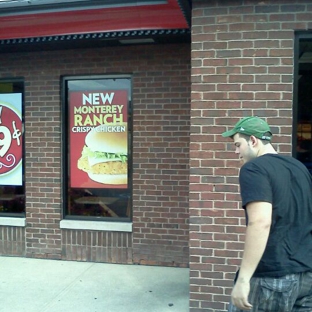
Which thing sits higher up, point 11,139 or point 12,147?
point 11,139

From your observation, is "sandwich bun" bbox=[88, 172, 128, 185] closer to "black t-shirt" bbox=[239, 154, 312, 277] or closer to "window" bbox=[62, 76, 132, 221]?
"window" bbox=[62, 76, 132, 221]

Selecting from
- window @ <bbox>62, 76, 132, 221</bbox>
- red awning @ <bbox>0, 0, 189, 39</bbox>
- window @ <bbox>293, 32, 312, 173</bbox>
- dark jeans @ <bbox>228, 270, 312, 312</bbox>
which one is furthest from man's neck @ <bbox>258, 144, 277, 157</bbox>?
window @ <bbox>62, 76, 132, 221</bbox>

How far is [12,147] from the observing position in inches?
257

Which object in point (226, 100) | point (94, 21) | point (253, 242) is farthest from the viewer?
point (94, 21)

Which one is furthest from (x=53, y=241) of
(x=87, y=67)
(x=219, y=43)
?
(x=219, y=43)

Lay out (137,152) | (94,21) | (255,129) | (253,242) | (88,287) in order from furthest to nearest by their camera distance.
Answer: (137,152)
(94,21)
(88,287)
(255,129)
(253,242)

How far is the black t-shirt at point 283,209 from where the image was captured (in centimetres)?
250

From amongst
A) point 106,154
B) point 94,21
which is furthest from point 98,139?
point 94,21

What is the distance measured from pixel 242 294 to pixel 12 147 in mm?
4964

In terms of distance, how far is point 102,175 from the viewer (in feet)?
20.5

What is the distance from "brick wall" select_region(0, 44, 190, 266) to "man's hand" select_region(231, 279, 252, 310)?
3.33m

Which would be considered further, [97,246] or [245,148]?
[97,246]

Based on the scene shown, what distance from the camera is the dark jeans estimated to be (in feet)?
8.41

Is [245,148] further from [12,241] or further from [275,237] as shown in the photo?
[12,241]
